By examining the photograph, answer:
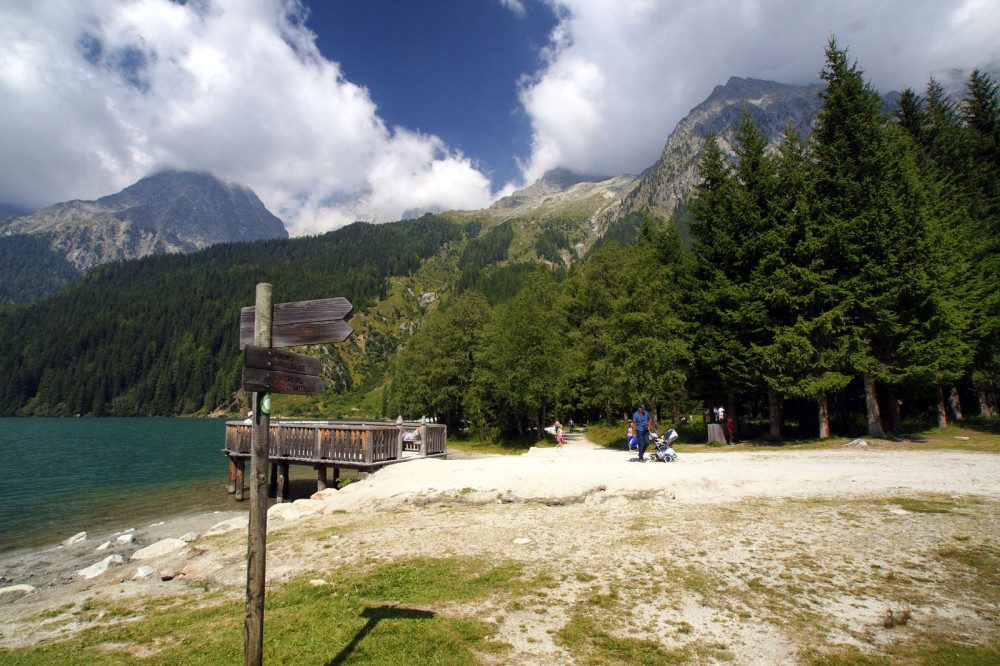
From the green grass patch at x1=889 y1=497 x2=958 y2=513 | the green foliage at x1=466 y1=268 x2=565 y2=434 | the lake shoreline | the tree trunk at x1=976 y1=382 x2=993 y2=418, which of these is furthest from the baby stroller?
the tree trunk at x1=976 y1=382 x2=993 y2=418

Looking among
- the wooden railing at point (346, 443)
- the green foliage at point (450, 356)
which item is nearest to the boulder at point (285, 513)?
the wooden railing at point (346, 443)

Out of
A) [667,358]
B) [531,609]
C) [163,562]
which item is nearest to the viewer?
[531,609]

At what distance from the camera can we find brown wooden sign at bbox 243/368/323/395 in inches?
201

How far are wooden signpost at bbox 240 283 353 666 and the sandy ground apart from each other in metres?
2.98

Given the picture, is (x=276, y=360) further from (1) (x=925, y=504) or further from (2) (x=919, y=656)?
(1) (x=925, y=504)

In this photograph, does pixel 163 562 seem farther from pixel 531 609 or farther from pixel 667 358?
pixel 667 358

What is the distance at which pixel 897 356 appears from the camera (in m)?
26.1

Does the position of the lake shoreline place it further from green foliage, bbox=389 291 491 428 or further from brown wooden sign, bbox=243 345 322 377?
green foliage, bbox=389 291 491 428

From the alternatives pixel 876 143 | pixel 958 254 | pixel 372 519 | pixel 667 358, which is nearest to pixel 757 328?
pixel 667 358

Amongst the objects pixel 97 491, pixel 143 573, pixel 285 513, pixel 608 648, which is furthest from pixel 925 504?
pixel 97 491

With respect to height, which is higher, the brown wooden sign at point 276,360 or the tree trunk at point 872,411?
the brown wooden sign at point 276,360

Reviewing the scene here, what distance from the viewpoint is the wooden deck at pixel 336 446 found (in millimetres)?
22672

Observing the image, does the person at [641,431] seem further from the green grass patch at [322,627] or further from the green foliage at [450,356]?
the green foliage at [450,356]

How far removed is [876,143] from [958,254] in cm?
901
